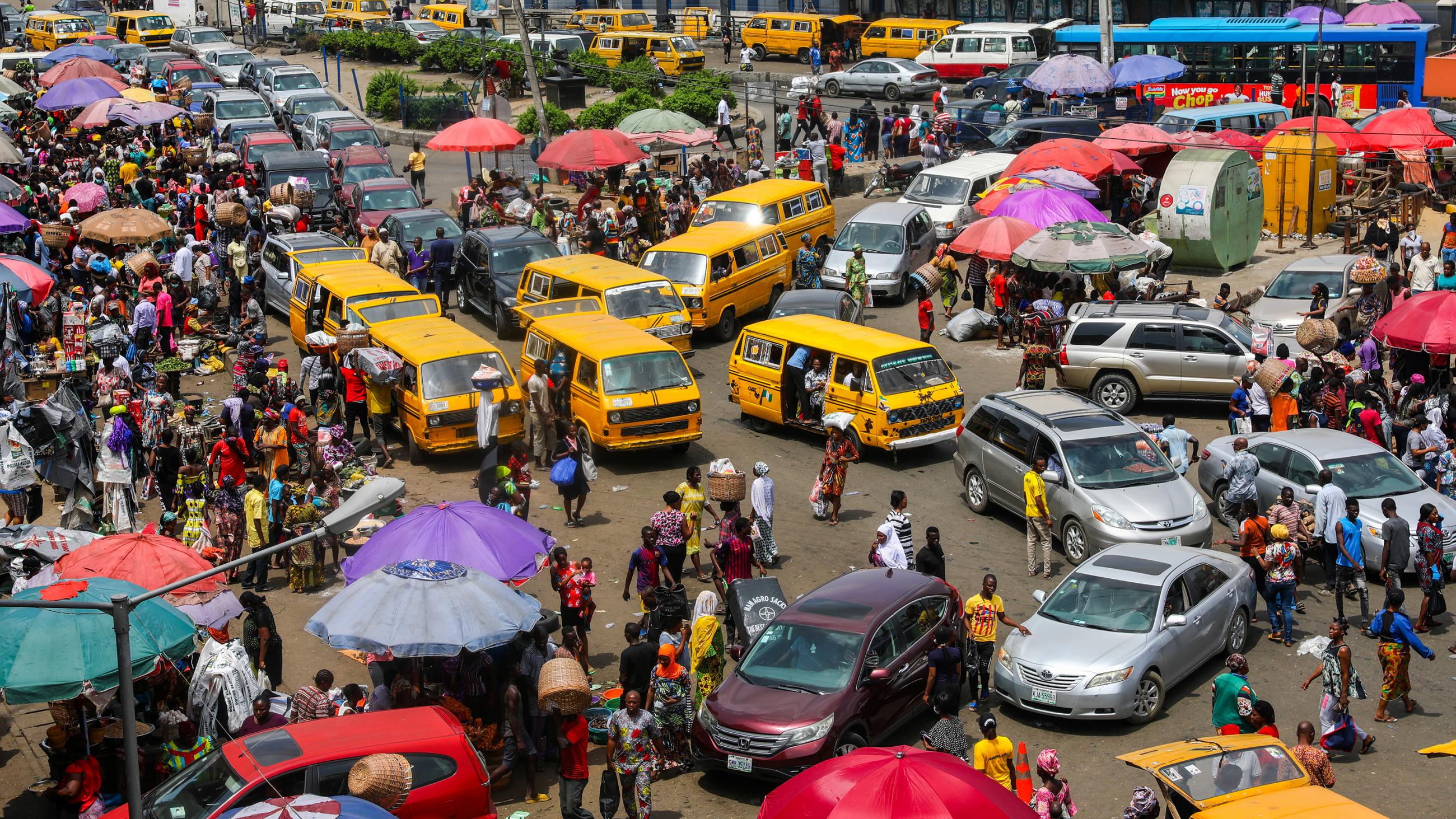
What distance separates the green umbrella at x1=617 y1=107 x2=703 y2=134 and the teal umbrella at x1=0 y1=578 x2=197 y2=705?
23.6m

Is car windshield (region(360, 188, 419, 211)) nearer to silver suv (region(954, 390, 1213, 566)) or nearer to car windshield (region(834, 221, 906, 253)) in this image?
car windshield (region(834, 221, 906, 253))

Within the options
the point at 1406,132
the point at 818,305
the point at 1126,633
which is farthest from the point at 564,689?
the point at 1406,132

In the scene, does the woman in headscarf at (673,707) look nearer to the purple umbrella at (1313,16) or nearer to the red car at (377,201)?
the red car at (377,201)

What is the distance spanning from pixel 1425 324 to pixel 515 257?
15160 mm

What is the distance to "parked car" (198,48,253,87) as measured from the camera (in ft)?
164

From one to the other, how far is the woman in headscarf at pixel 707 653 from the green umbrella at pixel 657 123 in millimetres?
22031

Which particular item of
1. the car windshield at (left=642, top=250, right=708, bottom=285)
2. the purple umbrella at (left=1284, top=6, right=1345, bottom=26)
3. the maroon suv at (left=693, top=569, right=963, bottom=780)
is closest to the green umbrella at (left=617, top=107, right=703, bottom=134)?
the car windshield at (left=642, top=250, right=708, bottom=285)

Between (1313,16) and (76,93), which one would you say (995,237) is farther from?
(76,93)

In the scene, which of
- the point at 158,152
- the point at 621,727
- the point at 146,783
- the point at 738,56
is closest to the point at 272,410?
the point at 146,783

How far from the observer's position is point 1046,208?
2584cm

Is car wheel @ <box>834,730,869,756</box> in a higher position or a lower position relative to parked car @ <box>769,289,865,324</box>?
lower

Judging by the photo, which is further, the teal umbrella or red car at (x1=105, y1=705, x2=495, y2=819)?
the teal umbrella

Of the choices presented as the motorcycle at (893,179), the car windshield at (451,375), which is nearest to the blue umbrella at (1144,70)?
the motorcycle at (893,179)

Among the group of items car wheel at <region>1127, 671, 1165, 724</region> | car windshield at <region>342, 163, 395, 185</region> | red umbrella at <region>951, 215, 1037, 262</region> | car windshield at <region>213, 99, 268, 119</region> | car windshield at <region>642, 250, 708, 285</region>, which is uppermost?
car windshield at <region>213, 99, 268, 119</region>
